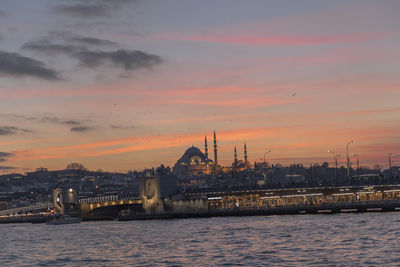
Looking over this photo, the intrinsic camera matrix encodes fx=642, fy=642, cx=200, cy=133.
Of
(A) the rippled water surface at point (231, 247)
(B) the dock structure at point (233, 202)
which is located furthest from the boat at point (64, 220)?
(A) the rippled water surface at point (231, 247)

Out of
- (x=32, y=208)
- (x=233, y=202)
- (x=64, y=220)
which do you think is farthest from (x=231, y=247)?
(x=32, y=208)

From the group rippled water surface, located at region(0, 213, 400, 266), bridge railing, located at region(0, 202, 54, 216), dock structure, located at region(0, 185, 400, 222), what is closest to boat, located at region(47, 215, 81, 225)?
dock structure, located at region(0, 185, 400, 222)

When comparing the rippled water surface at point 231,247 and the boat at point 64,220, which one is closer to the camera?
the rippled water surface at point 231,247

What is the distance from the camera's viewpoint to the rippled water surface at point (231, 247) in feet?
200

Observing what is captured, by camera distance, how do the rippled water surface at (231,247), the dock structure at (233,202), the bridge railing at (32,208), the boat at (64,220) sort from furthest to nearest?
the bridge railing at (32,208)
the boat at (64,220)
the dock structure at (233,202)
the rippled water surface at (231,247)

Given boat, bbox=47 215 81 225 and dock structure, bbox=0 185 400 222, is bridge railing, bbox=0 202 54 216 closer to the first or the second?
dock structure, bbox=0 185 400 222

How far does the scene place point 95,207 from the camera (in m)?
171

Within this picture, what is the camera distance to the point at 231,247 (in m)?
72.5

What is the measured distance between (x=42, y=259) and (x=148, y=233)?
31338 mm

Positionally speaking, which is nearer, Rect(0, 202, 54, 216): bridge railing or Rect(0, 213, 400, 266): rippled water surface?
Rect(0, 213, 400, 266): rippled water surface

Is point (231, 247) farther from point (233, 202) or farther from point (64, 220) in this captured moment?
point (233, 202)

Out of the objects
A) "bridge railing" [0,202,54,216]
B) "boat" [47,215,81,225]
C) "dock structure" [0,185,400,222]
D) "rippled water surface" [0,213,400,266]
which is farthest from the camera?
"bridge railing" [0,202,54,216]

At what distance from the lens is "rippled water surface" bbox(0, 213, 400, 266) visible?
200 feet

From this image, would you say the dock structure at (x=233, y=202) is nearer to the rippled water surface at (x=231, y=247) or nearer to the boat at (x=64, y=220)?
the boat at (x=64, y=220)
